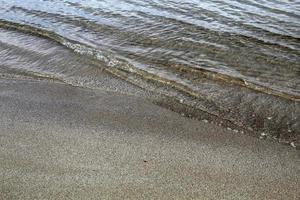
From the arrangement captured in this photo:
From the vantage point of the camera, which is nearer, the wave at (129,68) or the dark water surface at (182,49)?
the dark water surface at (182,49)

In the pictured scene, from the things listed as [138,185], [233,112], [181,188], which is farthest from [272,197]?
[233,112]

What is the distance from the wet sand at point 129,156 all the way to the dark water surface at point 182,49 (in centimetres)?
70

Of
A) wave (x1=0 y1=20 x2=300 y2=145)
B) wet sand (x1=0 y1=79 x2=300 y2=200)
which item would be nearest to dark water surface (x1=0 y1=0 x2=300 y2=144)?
wave (x1=0 y1=20 x2=300 y2=145)

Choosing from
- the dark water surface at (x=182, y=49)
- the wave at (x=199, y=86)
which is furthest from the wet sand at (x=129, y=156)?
the dark water surface at (x=182, y=49)

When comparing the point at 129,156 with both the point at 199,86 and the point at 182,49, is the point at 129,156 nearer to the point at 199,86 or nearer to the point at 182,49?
the point at 199,86

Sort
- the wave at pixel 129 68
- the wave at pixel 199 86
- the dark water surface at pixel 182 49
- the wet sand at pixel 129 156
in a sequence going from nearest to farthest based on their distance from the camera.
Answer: the wet sand at pixel 129 156 < the wave at pixel 199 86 < the dark water surface at pixel 182 49 < the wave at pixel 129 68

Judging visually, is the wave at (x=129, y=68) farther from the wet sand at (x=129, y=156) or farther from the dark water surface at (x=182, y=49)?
the wet sand at (x=129, y=156)

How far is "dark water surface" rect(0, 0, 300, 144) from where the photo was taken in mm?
6566

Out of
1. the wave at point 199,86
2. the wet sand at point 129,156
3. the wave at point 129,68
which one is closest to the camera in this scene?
the wet sand at point 129,156

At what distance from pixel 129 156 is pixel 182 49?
3.90 m

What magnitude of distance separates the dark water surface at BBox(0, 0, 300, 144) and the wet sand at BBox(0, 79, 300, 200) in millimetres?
699

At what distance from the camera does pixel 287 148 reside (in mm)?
5227

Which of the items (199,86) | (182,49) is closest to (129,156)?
(199,86)

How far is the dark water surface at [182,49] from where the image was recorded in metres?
6.57
